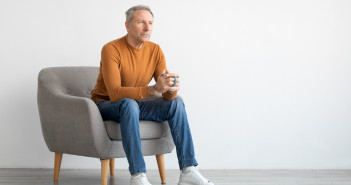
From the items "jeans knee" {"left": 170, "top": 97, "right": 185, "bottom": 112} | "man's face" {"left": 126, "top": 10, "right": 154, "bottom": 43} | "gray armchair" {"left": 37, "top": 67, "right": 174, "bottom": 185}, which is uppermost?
"man's face" {"left": 126, "top": 10, "right": 154, "bottom": 43}

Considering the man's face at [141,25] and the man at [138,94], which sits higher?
the man's face at [141,25]

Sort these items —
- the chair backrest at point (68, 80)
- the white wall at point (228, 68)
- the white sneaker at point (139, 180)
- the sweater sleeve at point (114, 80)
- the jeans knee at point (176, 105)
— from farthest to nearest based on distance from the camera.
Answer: the white wall at point (228, 68) → the chair backrest at point (68, 80) → the jeans knee at point (176, 105) → the sweater sleeve at point (114, 80) → the white sneaker at point (139, 180)

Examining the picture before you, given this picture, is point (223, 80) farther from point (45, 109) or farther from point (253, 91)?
point (45, 109)

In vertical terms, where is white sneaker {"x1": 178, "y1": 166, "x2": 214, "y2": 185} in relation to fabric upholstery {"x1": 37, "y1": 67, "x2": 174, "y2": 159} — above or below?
below

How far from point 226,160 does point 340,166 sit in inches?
34.1

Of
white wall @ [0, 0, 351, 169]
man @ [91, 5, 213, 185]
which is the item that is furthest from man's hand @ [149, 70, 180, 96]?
white wall @ [0, 0, 351, 169]

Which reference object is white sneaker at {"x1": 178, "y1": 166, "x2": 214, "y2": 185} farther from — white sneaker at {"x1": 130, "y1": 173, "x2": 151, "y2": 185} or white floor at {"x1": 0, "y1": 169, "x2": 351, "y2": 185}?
white floor at {"x1": 0, "y1": 169, "x2": 351, "y2": 185}

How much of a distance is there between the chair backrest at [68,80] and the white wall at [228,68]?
0.41 metres

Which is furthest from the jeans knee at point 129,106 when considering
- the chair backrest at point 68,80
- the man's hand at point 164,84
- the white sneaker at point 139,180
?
the chair backrest at point 68,80

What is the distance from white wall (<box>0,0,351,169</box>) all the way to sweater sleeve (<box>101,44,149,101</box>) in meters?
0.95

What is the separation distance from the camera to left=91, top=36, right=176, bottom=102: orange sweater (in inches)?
105

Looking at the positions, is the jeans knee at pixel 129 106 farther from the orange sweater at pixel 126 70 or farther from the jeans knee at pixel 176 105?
the jeans knee at pixel 176 105

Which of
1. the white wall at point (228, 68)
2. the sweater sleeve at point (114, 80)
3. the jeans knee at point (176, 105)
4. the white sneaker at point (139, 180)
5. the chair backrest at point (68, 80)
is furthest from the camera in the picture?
the white wall at point (228, 68)

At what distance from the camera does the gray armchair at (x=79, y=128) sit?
2730 millimetres
